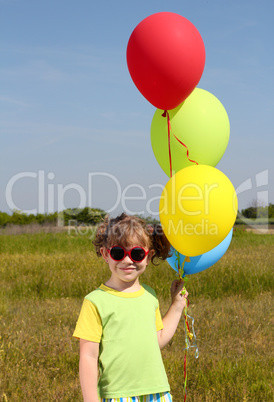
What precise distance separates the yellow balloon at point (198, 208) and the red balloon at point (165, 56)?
1.71ft

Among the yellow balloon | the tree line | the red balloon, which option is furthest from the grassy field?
the tree line

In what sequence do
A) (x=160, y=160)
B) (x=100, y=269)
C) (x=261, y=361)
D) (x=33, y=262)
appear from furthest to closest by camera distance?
1. (x=33, y=262)
2. (x=100, y=269)
3. (x=261, y=361)
4. (x=160, y=160)

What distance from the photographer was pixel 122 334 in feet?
6.84

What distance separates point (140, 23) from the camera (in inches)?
96.9

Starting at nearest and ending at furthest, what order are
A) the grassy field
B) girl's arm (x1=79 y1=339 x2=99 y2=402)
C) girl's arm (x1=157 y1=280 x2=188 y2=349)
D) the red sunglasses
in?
1. girl's arm (x1=79 y1=339 x2=99 y2=402)
2. the red sunglasses
3. girl's arm (x1=157 y1=280 x2=188 y2=349)
4. the grassy field

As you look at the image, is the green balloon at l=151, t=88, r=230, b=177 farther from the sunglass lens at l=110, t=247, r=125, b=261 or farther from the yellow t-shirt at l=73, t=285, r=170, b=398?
the yellow t-shirt at l=73, t=285, r=170, b=398

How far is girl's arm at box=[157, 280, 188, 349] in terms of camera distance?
91.0 inches

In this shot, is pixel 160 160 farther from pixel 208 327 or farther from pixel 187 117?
pixel 208 327

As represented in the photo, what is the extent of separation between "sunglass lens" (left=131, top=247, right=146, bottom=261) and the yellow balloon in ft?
0.74

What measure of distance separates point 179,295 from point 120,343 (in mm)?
498

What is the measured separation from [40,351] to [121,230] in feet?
7.80

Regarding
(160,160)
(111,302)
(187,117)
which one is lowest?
(111,302)

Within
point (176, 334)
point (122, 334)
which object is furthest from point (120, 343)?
point (176, 334)

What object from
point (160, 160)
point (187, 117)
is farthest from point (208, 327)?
point (187, 117)
